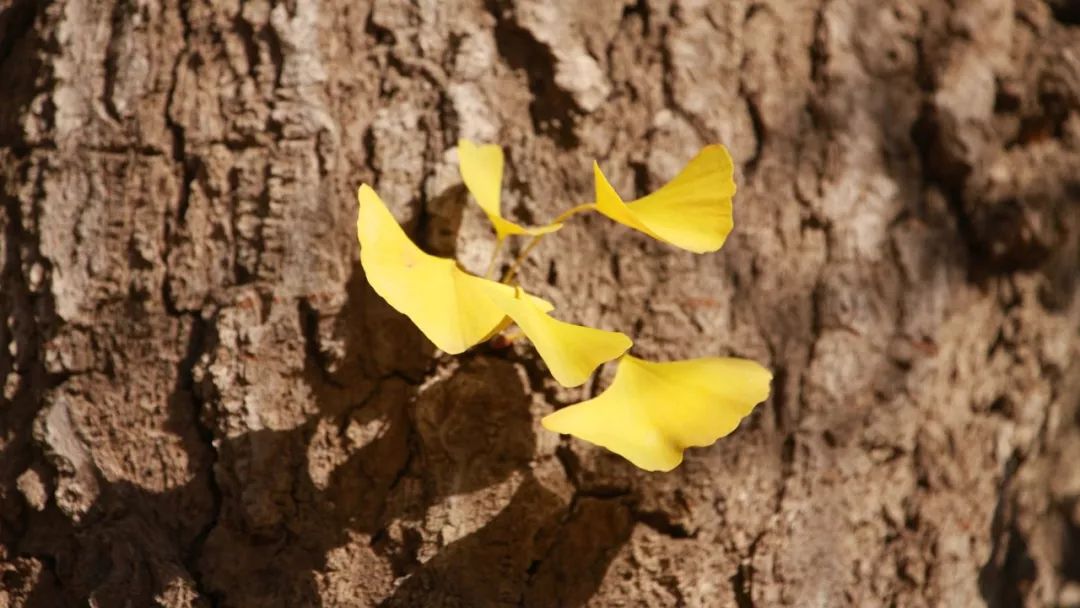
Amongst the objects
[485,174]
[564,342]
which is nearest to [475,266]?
[485,174]

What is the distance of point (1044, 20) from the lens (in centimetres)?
127

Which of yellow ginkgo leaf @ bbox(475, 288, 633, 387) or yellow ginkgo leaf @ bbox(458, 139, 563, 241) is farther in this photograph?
yellow ginkgo leaf @ bbox(458, 139, 563, 241)

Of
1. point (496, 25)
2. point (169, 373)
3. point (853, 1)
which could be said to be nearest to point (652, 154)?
point (496, 25)

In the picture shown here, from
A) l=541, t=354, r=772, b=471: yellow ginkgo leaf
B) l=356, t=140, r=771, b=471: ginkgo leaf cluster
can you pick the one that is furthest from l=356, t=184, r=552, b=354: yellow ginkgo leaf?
l=541, t=354, r=772, b=471: yellow ginkgo leaf

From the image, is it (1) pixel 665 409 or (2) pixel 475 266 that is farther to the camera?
(2) pixel 475 266

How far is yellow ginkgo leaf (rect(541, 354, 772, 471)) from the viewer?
2.74 feet

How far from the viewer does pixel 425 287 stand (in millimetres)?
835

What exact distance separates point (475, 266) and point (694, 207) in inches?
10.0

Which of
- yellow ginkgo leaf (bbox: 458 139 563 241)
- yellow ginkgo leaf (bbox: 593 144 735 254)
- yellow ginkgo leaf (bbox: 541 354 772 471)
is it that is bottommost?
yellow ginkgo leaf (bbox: 541 354 772 471)

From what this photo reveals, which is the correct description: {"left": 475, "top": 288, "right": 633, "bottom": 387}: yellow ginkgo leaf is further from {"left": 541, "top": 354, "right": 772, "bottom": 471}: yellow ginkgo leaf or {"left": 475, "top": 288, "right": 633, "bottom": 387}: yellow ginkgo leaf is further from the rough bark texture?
the rough bark texture

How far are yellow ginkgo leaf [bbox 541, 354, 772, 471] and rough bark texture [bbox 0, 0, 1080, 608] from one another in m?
0.11

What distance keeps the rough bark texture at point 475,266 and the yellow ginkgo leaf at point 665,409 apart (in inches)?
4.3

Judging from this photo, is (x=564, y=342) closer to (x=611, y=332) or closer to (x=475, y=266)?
(x=611, y=332)

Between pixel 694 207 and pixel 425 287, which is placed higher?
pixel 694 207
